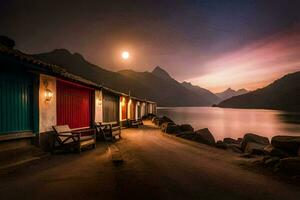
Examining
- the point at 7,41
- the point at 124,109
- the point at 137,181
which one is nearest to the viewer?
the point at 137,181

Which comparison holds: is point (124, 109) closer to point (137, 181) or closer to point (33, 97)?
point (33, 97)

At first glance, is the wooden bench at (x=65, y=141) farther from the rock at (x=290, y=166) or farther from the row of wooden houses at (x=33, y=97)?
the rock at (x=290, y=166)

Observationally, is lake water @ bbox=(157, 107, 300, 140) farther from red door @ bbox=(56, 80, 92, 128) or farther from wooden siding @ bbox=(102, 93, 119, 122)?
red door @ bbox=(56, 80, 92, 128)

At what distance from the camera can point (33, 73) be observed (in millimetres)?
8617

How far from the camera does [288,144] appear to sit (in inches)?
366

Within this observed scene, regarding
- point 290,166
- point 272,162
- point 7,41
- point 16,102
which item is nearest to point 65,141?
point 16,102

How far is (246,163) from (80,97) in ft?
30.9

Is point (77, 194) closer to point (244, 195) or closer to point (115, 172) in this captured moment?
point (115, 172)

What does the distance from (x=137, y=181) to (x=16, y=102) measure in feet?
17.8

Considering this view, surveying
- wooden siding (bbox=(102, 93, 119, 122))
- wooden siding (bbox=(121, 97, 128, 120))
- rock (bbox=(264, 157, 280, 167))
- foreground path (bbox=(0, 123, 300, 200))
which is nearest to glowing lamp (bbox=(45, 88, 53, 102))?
foreground path (bbox=(0, 123, 300, 200))

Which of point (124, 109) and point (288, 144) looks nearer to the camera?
point (288, 144)

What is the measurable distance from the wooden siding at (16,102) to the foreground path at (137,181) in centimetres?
164

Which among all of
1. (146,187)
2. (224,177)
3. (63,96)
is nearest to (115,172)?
(146,187)

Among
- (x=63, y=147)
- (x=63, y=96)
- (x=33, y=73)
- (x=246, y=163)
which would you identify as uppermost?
(x=33, y=73)
